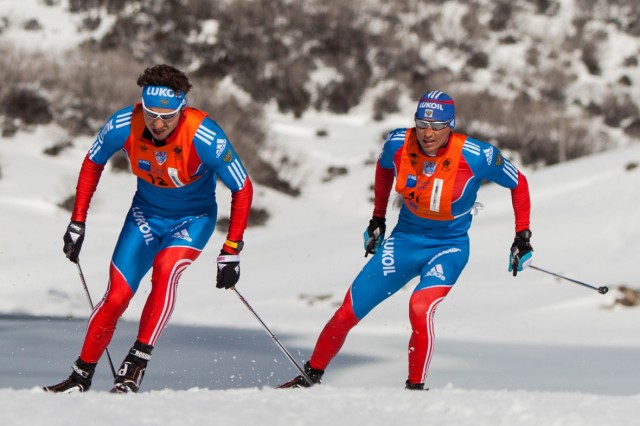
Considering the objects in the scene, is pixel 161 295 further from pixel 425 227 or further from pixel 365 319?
pixel 365 319

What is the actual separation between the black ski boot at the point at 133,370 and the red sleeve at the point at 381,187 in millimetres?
1852

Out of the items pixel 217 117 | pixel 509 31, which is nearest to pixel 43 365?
pixel 217 117

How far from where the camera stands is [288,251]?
17484 mm

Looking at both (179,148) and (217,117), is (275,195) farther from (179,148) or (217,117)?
(179,148)

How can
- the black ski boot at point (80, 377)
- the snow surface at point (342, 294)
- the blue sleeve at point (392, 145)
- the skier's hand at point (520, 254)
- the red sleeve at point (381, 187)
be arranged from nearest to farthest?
the snow surface at point (342, 294)
the black ski boot at point (80, 377)
the blue sleeve at point (392, 145)
the skier's hand at point (520, 254)
the red sleeve at point (381, 187)

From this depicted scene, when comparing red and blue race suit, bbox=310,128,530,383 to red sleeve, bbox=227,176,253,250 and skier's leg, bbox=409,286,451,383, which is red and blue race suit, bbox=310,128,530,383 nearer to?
skier's leg, bbox=409,286,451,383

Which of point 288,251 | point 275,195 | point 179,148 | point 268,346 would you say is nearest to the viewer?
point 179,148

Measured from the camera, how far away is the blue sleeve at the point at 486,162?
6.80m

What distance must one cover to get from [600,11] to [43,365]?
35.6 metres

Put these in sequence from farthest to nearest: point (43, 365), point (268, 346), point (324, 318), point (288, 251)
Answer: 1. point (288, 251)
2. point (324, 318)
3. point (268, 346)
4. point (43, 365)

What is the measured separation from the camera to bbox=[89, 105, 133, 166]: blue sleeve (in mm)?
6465

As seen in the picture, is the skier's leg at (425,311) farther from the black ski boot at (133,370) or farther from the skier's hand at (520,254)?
the black ski boot at (133,370)

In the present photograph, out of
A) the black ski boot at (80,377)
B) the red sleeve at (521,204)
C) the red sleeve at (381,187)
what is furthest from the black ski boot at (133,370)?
the red sleeve at (521,204)

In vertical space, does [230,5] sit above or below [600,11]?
below
